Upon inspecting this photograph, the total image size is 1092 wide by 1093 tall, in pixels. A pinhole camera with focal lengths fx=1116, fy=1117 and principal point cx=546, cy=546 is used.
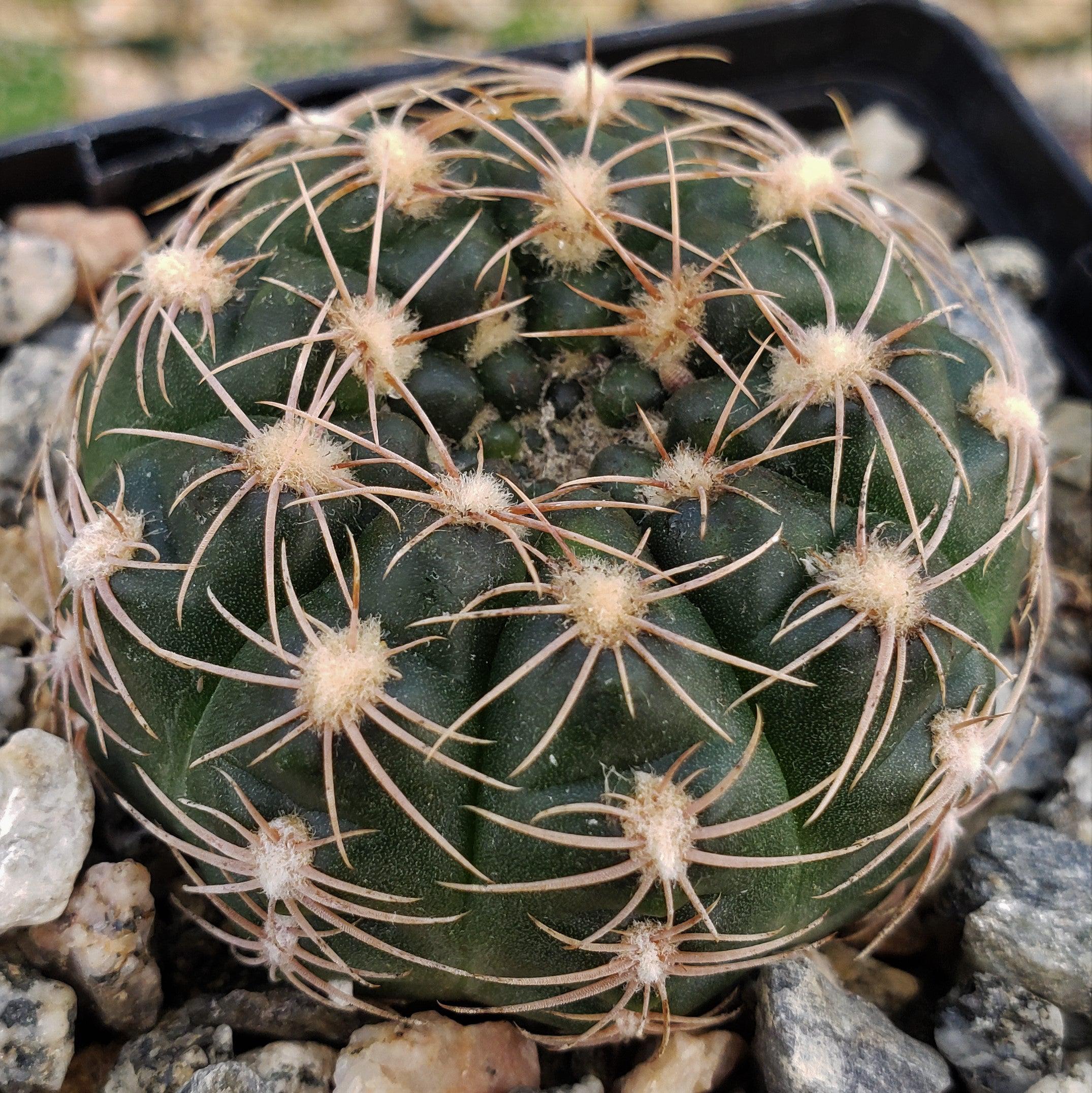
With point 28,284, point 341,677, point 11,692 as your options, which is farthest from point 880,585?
point 28,284

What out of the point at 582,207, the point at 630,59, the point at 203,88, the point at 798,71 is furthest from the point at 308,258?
the point at 203,88

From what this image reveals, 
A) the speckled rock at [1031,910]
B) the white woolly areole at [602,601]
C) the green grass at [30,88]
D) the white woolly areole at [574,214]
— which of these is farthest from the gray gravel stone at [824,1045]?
the green grass at [30,88]

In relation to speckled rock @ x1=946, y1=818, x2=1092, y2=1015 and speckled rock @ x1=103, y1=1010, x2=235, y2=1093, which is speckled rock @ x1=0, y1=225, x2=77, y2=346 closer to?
speckled rock @ x1=103, y1=1010, x2=235, y2=1093

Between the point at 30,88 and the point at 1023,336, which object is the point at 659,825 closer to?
the point at 1023,336

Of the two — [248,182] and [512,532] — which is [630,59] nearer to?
[248,182]

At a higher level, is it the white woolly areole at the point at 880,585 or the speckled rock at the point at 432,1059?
the white woolly areole at the point at 880,585

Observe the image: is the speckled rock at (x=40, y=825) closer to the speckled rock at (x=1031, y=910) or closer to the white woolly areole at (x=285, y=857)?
the white woolly areole at (x=285, y=857)

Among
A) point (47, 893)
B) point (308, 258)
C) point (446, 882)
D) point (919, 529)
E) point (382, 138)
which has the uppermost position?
point (382, 138)
